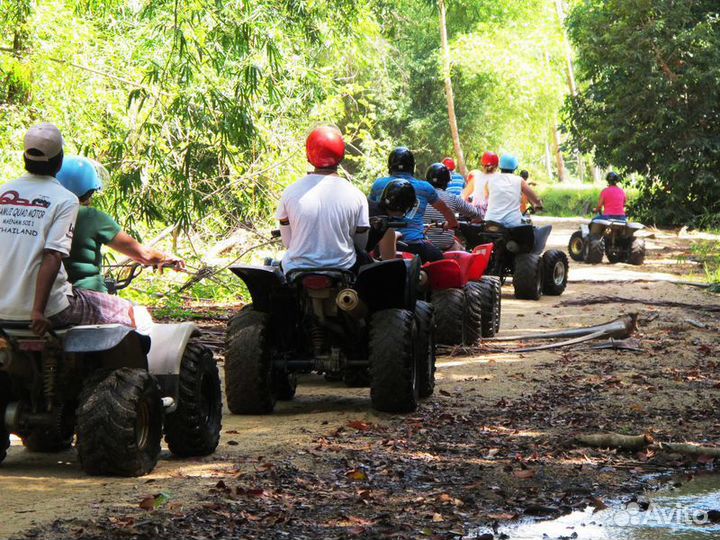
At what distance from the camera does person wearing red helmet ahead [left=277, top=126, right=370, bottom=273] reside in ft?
27.9

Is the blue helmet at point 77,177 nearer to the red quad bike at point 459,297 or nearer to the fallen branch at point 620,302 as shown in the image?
the red quad bike at point 459,297

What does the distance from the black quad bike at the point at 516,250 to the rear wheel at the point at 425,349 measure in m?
7.32

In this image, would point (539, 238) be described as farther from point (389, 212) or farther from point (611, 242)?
point (389, 212)

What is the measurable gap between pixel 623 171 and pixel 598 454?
2743 centimetres

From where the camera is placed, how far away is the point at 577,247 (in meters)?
24.8

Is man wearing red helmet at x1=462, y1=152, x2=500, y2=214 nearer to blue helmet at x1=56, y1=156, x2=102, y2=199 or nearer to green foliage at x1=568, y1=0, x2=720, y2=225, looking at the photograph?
blue helmet at x1=56, y1=156, x2=102, y2=199

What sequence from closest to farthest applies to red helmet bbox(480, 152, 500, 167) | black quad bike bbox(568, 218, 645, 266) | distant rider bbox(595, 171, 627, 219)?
red helmet bbox(480, 152, 500, 167), distant rider bbox(595, 171, 627, 219), black quad bike bbox(568, 218, 645, 266)

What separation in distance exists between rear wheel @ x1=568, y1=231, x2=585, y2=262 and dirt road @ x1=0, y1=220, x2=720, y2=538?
9.67 meters

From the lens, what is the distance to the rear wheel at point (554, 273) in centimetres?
A: 1775

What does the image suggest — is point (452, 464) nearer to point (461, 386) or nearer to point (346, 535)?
point (346, 535)

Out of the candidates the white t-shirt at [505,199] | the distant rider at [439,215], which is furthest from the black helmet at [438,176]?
the white t-shirt at [505,199]

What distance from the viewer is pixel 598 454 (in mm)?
7375

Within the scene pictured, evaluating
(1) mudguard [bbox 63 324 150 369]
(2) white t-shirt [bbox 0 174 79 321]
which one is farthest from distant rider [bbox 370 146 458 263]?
(2) white t-shirt [bbox 0 174 79 321]

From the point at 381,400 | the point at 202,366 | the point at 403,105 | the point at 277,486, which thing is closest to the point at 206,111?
the point at 381,400
